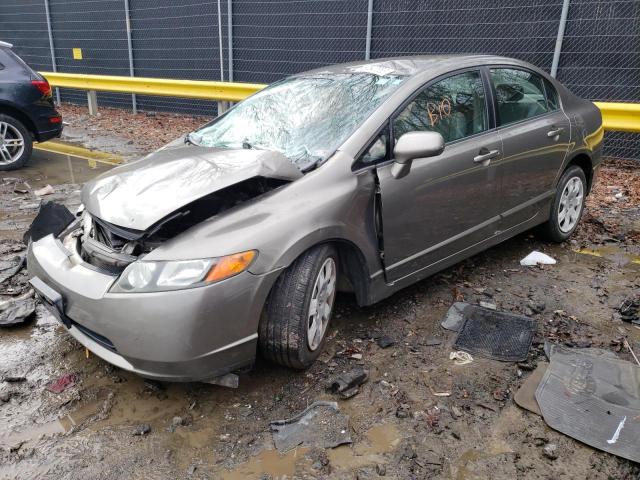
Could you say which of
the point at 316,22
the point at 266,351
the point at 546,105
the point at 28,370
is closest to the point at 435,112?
the point at 546,105

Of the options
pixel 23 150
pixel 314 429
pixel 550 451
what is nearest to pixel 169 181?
pixel 314 429

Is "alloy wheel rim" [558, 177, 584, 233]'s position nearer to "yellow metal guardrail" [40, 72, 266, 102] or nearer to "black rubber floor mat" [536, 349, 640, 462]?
"black rubber floor mat" [536, 349, 640, 462]

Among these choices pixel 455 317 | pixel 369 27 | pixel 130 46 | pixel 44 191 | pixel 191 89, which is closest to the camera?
pixel 455 317

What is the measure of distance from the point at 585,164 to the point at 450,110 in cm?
197

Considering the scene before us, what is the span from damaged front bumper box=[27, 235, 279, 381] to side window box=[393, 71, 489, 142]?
57.3 inches

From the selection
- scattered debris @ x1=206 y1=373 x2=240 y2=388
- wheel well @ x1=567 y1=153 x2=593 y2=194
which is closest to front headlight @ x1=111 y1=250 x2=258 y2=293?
scattered debris @ x1=206 y1=373 x2=240 y2=388

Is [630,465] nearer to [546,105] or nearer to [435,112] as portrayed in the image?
[435,112]

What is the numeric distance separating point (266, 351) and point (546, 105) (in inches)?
125

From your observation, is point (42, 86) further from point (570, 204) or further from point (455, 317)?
point (570, 204)

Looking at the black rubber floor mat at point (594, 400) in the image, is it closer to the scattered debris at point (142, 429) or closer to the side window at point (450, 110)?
the side window at point (450, 110)

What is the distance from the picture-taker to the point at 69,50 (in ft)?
45.0

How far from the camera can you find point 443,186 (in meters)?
3.44

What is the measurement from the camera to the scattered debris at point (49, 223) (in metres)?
3.25

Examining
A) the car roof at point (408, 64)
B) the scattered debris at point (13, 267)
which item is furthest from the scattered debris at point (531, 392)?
the scattered debris at point (13, 267)
